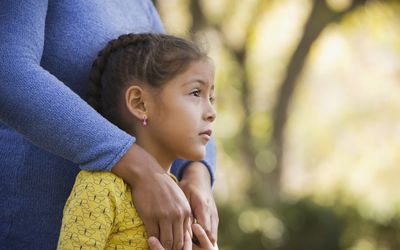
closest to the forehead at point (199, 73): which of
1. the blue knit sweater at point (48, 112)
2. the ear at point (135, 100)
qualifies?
the ear at point (135, 100)

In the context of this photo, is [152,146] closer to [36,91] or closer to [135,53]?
[135,53]

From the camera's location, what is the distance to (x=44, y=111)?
2174mm

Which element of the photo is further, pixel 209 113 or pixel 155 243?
pixel 209 113

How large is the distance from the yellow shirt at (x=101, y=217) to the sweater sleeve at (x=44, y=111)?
5cm

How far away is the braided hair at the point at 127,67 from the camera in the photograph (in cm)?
250

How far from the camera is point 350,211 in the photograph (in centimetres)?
1024

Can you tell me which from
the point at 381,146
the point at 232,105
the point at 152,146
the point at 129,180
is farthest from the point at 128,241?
the point at 381,146

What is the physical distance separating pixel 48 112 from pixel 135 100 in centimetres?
40

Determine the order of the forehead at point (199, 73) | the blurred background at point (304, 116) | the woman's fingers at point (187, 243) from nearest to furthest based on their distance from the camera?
the woman's fingers at point (187, 243) < the forehead at point (199, 73) < the blurred background at point (304, 116)

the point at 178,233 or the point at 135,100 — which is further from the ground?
the point at 135,100

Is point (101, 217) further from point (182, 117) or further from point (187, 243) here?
point (182, 117)

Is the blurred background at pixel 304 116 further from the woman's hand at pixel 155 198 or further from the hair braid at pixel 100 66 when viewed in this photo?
the woman's hand at pixel 155 198

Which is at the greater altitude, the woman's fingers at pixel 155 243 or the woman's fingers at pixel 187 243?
the woman's fingers at pixel 187 243

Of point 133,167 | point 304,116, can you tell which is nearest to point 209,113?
point 133,167
